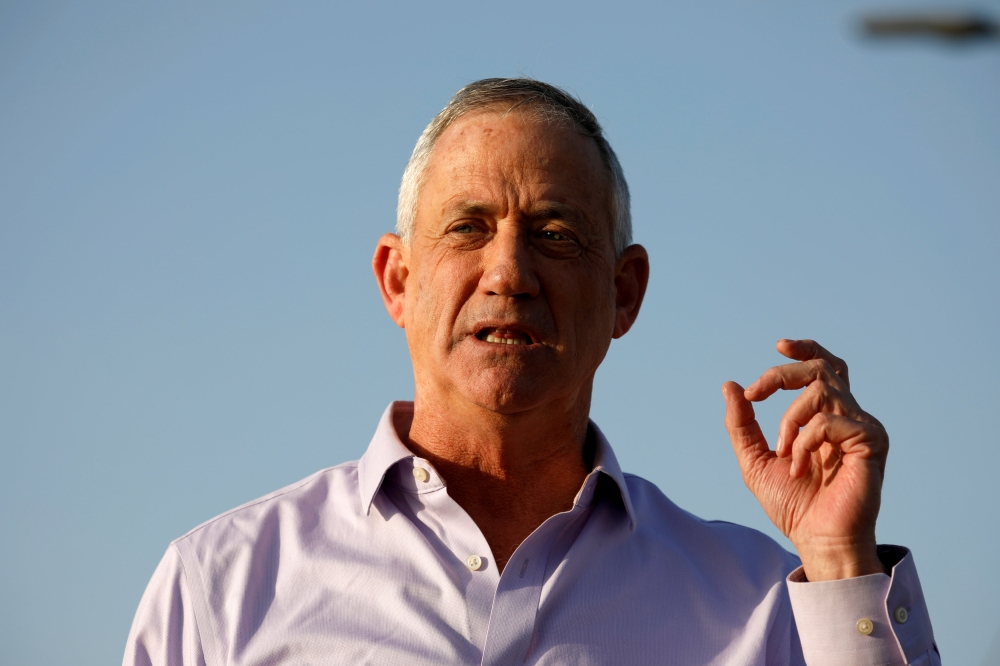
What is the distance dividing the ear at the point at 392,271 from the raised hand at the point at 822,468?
1.34m

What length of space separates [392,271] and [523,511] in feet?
3.59

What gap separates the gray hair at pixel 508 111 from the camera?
397cm

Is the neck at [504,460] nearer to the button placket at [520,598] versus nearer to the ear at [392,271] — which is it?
the button placket at [520,598]

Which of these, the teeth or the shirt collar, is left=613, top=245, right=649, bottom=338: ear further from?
the teeth

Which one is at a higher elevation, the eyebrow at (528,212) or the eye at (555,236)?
the eyebrow at (528,212)

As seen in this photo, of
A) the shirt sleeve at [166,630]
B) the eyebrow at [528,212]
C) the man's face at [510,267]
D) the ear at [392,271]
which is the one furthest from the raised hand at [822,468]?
the shirt sleeve at [166,630]

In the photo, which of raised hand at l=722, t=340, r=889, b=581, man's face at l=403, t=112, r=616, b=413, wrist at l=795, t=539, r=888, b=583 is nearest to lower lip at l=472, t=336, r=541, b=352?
man's face at l=403, t=112, r=616, b=413

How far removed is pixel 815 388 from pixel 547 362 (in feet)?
2.89

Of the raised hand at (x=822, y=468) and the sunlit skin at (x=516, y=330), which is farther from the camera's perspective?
the sunlit skin at (x=516, y=330)

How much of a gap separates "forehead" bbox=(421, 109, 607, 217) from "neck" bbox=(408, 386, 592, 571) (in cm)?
76

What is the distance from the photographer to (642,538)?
3.62 m

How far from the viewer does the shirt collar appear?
11.7ft

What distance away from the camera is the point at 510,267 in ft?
11.8

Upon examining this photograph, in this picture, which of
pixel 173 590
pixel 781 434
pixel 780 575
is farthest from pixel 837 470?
pixel 173 590
